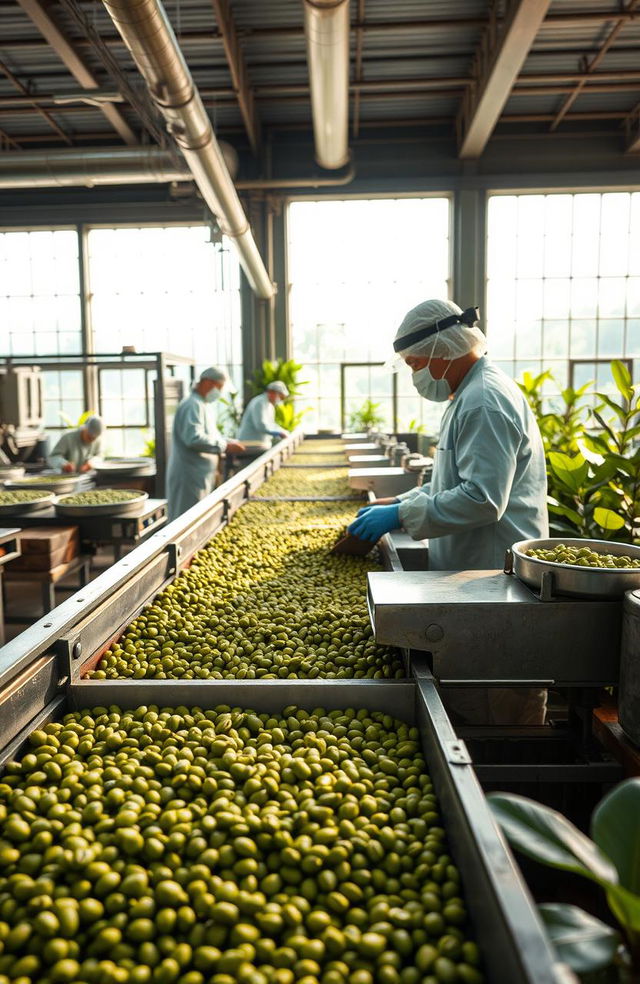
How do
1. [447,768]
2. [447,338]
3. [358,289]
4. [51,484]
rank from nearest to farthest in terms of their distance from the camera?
1. [447,768]
2. [447,338]
3. [51,484]
4. [358,289]

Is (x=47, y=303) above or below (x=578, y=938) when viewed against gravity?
above

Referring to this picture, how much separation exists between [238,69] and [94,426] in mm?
4669

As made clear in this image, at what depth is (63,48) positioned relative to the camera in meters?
7.66

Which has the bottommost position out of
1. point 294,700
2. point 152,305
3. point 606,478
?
point 294,700

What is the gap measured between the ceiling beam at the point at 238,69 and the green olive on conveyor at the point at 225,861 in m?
7.82

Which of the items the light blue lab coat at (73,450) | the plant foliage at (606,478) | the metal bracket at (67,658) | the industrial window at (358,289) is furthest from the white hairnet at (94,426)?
the metal bracket at (67,658)

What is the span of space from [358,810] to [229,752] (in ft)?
0.90

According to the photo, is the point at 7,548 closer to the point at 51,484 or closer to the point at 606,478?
the point at 51,484

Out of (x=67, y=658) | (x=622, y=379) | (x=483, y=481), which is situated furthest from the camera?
(x=622, y=379)

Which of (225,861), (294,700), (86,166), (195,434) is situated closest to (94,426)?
(195,434)

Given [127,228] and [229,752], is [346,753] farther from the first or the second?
[127,228]

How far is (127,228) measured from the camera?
464 inches

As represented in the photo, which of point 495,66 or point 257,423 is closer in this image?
point 495,66

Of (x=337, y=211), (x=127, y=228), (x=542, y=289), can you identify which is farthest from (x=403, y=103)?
(x=127, y=228)
